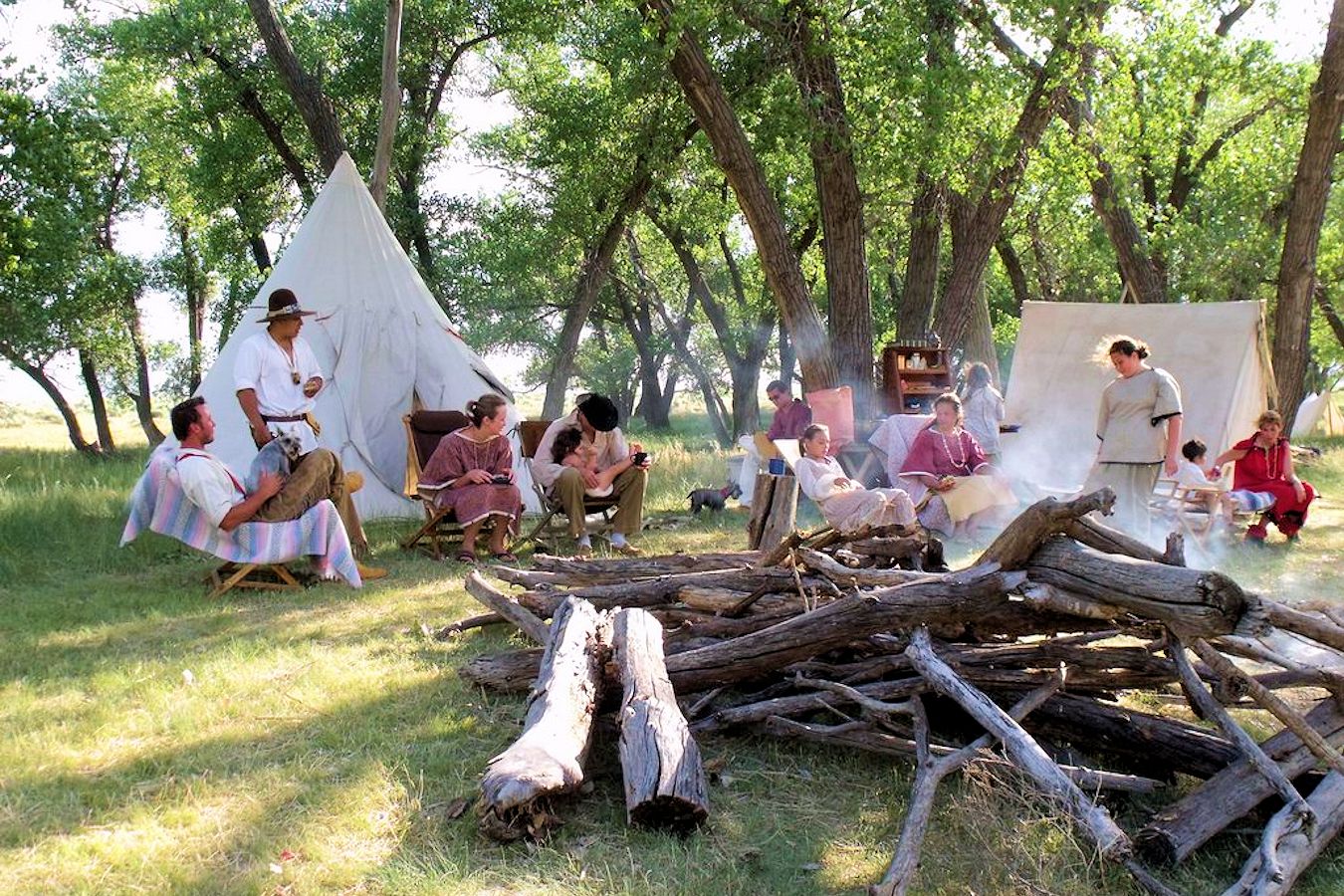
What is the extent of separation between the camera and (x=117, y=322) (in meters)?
17.0

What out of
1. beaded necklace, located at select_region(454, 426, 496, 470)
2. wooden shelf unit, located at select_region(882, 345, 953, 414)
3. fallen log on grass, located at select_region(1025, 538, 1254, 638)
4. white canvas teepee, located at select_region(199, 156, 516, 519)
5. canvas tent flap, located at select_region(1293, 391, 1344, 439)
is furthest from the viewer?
canvas tent flap, located at select_region(1293, 391, 1344, 439)

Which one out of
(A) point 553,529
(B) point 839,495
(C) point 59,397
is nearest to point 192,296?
(C) point 59,397

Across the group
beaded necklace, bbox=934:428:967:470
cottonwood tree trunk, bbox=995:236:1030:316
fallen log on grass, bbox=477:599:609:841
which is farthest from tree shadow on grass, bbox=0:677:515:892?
cottonwood tree trunk, bbox=995:236:1030:316

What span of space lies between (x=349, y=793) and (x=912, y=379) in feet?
26.2

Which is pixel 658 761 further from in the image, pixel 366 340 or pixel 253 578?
pixel 366 340

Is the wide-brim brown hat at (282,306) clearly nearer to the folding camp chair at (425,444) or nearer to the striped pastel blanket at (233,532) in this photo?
the striped pastel blanket at (233,532)

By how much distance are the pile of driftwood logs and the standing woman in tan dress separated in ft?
8.62

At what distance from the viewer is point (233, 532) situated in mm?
5797

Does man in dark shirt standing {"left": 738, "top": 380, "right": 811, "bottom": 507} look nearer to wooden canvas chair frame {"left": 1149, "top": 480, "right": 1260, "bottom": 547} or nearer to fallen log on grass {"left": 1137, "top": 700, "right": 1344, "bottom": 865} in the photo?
wooden canvas chair frame {"left": 1149, "top": 480, "right": 1260, "bottom": 547}

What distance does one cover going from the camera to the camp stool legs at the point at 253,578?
5.79 m

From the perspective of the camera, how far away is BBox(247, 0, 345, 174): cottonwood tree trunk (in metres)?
9.27

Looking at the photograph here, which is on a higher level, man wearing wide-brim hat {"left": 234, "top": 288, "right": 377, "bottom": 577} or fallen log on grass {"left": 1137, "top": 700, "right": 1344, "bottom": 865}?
man wearing wide-brim hat {"left": 234, "top": 288, "right": 377, "bottom": 577}

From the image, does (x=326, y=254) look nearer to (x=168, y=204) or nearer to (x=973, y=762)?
(x=973, y=762)

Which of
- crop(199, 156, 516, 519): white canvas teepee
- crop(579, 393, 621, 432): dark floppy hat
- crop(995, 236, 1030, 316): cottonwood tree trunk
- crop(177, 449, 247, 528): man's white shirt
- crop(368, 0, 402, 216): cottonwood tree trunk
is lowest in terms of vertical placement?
crop(177, 449, 247, 528): man's white shirt
